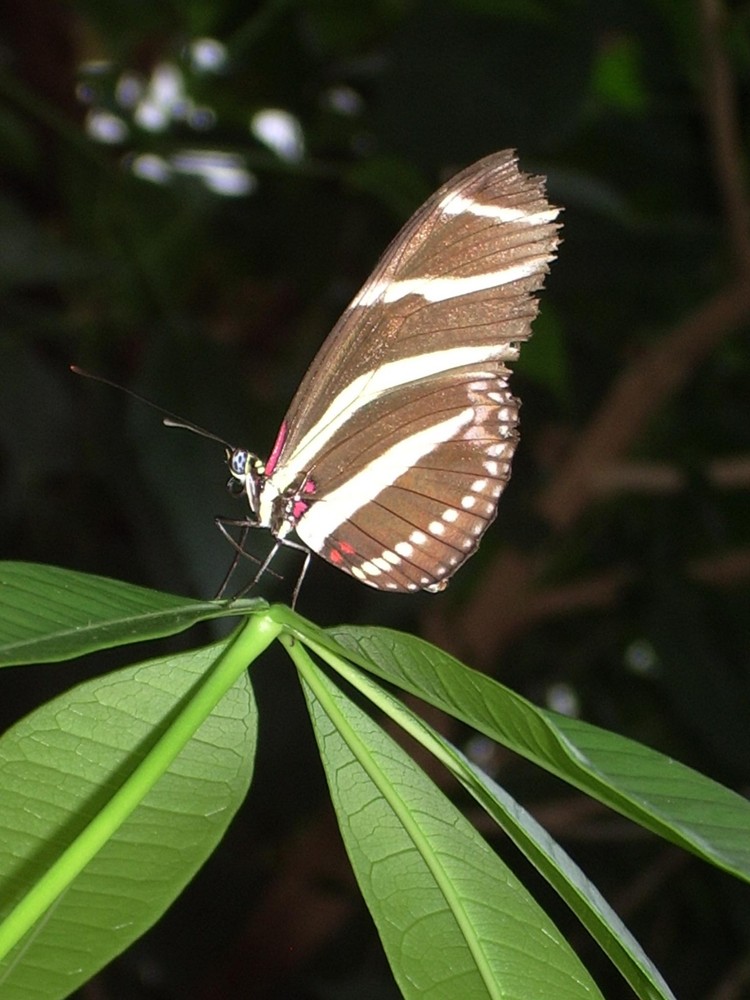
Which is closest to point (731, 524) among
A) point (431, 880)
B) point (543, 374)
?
point (543, 374)

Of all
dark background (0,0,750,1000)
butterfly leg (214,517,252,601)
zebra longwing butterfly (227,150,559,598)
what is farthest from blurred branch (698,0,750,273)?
butterfly leg (214,517,252,601)

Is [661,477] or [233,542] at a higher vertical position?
[661,477]

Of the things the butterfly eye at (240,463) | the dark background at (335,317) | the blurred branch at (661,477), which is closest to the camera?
the butterfly eye at (240,463)

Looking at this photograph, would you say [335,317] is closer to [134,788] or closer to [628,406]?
[628,406]

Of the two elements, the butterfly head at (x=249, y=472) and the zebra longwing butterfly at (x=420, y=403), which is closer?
the zebra longwing butterfly at (x=420, y=403)

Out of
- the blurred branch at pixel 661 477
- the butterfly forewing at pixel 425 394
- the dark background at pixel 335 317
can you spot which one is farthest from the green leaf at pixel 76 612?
the blurred branch at pixel 661 477

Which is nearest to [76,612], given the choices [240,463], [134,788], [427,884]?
[134,788]

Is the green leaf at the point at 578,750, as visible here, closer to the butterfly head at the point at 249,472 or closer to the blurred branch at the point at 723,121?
the butterfly head at the point at 249,472

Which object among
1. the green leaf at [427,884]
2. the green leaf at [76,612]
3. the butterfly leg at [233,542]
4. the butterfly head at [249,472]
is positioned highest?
the butterfly head at [249,472]
